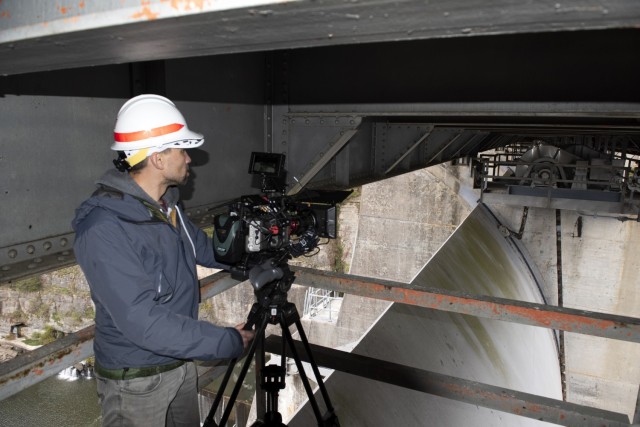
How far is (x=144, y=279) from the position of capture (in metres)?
1.61

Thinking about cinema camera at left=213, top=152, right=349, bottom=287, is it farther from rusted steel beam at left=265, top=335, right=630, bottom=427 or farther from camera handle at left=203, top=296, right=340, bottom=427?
rusted steel beam at left=265, top=335, right=630, bottom=427

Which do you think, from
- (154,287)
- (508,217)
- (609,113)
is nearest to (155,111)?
(154,287)

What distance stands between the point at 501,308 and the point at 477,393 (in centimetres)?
65

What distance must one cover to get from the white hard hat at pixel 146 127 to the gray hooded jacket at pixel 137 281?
163 millimetres

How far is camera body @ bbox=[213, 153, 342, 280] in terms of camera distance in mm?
2127

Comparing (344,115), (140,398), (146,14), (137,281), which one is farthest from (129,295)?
(344,115)

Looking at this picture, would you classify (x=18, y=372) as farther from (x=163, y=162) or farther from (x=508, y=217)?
(x=508, y=217)

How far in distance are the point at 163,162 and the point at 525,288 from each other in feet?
28.9

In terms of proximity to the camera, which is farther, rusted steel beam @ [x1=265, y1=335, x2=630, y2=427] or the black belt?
rusted steel beam @ [x1=265, y1=335, x2=630, y2=427]

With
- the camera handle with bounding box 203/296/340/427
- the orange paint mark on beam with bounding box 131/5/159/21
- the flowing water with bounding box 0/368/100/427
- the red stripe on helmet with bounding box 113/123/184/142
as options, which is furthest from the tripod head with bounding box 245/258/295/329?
the flowing water with bounding box 0/368/100/427

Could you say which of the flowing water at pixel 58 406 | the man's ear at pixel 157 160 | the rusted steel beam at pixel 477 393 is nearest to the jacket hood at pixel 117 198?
the man's ear at pixel 157 160

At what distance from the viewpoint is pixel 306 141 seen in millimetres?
3697

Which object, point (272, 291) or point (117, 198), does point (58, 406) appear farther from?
point (117, 198)

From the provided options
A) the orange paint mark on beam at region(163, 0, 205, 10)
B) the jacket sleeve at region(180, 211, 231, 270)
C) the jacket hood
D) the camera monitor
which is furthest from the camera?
the camera monitor
